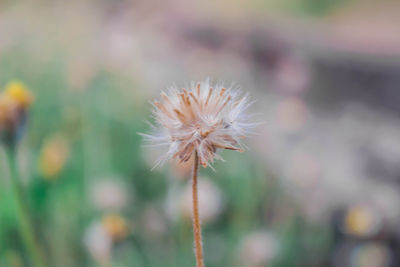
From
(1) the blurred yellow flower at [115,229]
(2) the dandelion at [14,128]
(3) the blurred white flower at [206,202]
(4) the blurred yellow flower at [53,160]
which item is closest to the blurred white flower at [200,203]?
(3) the blurred white flower at [206,202]

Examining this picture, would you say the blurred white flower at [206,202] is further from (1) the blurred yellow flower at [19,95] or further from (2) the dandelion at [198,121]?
(2) the dandelion at [198,121]

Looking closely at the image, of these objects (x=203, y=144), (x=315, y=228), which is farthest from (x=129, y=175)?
(x=203, y=144)

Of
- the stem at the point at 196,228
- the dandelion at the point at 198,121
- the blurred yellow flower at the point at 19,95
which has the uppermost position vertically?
the blurred yellow flower at the point at 19,95

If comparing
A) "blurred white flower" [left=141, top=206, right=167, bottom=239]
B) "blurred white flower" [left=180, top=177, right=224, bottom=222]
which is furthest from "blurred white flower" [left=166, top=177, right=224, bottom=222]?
"blurred white flower" [left=141, top=206, right=167, bottom=239]

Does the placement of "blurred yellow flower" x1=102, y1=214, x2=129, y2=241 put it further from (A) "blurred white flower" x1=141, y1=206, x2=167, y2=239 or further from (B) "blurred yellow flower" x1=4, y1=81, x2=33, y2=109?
(B) "blurred yellow flower" x1=4, y1=81, x2=33, y2=109

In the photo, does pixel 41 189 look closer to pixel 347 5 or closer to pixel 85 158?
pixel 85 158

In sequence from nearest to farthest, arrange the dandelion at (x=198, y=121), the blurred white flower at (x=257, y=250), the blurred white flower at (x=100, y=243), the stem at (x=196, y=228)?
1. the stem at (x=196, y=228)
2. the dandelion at (x=198, y=121)
3. the blurred white flower at (x=100, y=243)
4. the blurred white flower at (x=257, y=250)

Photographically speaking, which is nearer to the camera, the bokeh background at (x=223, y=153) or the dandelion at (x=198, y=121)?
the dandelion at (x=198, y=121)
